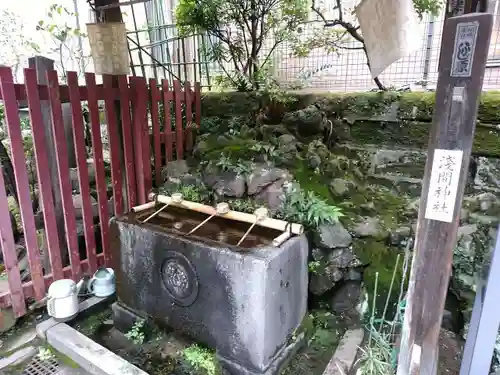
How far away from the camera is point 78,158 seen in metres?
3.95

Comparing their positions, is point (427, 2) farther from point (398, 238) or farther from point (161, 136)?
point (161, 136)

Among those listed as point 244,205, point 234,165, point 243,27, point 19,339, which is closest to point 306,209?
point 244,205

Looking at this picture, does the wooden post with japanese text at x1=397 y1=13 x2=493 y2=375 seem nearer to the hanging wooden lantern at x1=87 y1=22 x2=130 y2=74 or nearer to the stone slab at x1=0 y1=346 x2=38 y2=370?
the stone slab at x1=0 y1=346 x2=38 y2=370

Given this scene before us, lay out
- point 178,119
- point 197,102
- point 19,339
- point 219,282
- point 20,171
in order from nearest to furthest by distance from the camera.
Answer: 1. point 219,282
2. point 20,171
3. point 19,339
4. point 178,119
5. point 197,102

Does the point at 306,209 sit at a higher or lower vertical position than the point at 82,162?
lower

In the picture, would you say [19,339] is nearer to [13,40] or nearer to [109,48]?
[109,48]

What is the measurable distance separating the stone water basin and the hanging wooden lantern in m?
1.90

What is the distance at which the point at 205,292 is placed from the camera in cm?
312

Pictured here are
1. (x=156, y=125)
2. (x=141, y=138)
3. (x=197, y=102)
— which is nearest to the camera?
(x=141, y=138)

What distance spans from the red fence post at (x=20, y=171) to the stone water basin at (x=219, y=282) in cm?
89

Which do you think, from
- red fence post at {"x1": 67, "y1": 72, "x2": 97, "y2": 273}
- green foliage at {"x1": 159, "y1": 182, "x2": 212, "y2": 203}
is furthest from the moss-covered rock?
red fence post at {"x1": 67, "y1": 72, "x2": 97, "y2": 273}

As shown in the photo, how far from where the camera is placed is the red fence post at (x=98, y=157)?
13.0 feet

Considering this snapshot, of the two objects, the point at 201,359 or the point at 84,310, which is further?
the point at 84,310

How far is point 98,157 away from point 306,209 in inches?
101
